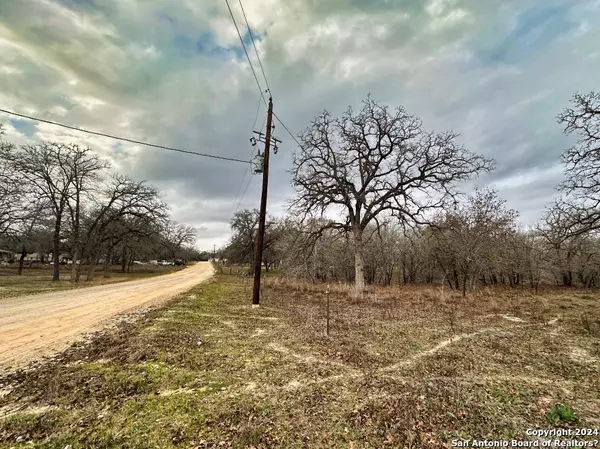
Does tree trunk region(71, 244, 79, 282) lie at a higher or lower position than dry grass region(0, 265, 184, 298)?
higher

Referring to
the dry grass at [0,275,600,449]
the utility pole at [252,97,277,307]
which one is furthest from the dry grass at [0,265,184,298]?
the dry grass at [0,275,600,449]

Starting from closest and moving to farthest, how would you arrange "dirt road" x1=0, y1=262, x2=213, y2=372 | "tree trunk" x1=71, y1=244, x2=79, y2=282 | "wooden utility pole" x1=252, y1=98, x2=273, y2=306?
"dirt road" x1=0, y1=262, x2=213, y2=372 → "wooden utility pole" x1=252, y1=98, x2=273, y2=306 → "tree trunk" x1=71, y1=244, x2=79, y2=282

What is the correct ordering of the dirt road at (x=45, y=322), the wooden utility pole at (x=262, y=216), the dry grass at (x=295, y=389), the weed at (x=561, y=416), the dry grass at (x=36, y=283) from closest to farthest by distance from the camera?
1. the dry grass at (x=295, y=389)
2. the weed at (x=561, y=416)
3. the dirt road at (x=45, y=322)
4. the wooden utility pole at (x=262, y=216)
5. the dry grass at (x=36, y=283)

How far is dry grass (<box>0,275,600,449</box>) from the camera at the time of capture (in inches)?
131

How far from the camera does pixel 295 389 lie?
440 cm

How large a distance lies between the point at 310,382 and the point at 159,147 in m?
9.25

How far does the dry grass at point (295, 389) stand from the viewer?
333cm

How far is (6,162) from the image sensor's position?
19.5m

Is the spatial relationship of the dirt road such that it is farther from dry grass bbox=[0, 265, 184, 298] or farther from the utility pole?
the utility pole

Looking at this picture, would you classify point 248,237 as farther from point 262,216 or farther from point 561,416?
point 561,416

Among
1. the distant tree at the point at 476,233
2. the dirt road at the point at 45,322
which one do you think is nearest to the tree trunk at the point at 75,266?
the dirt road at the point at 45,322

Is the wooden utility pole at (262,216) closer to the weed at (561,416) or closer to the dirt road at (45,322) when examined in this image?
the dirt road at (45,322)

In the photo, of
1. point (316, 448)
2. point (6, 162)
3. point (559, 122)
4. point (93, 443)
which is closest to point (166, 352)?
point (93, 443)

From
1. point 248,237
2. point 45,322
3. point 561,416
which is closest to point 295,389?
point 561,416
